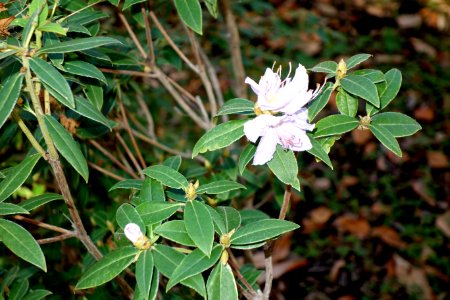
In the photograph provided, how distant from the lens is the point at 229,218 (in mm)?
1371

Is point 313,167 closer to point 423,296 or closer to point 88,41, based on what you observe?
point 423,296

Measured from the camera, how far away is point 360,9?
519 centimetres

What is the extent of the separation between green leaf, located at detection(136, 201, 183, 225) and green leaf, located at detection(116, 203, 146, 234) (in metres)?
0.01

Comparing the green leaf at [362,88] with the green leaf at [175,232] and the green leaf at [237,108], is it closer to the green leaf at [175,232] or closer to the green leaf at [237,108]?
the green leaf at [237,108]

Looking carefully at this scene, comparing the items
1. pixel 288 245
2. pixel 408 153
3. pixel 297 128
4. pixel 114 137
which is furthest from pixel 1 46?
pixel 408 153

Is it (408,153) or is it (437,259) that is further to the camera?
(408,153)

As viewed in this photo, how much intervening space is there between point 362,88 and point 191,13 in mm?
582

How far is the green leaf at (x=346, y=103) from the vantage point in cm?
137

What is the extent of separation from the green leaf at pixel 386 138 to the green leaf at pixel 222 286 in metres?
A: 0.43

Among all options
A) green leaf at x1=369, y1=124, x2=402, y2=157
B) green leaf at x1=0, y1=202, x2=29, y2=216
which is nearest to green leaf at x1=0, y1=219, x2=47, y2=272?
green leaf at x1=0, y1=202, x2=29, y2=216

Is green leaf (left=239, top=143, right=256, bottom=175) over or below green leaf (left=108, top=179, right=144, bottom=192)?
over

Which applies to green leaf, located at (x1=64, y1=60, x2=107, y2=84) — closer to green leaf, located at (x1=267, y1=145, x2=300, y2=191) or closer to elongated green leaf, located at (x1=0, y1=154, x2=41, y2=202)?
elongated green leaf, located at (x1=0, y1=154, x2=41, y2=202)

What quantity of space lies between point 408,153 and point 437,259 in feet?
3.00

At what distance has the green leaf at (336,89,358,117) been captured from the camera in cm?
137
